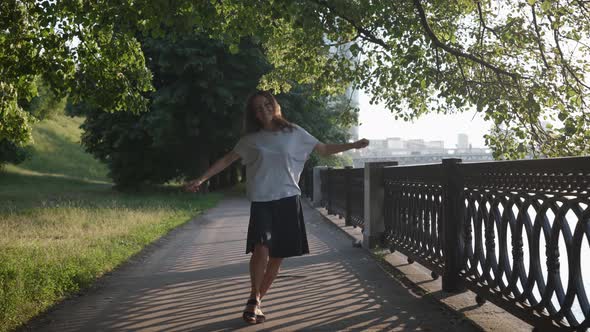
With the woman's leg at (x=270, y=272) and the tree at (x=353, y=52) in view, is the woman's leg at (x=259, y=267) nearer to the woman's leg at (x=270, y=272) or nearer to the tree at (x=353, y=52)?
the woman's leg at (x=270, y=272)

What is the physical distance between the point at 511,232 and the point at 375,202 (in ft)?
16.6

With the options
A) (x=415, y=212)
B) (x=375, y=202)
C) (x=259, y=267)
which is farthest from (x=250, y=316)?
(x=375, y=202)

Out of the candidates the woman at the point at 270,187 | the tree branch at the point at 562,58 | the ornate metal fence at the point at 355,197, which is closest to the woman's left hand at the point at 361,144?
the woman at the point at 270,187

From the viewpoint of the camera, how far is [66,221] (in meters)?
15.0

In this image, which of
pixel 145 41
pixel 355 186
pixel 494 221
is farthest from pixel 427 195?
pixel 145 41

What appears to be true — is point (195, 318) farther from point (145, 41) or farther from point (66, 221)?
point (145, 41)

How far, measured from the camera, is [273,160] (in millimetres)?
5297

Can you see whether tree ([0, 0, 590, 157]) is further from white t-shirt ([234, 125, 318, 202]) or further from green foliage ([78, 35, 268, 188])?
green foliage ([78, 35, 268, 188])

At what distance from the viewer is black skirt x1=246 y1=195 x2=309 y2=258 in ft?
17.4

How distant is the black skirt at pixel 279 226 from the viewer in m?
5.30

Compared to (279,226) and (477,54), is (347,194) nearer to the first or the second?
(477,54)

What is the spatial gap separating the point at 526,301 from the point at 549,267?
1.92 feet

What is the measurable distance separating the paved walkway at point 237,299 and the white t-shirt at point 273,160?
1009mm

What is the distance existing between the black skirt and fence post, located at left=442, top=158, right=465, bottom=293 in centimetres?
151
